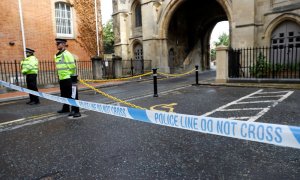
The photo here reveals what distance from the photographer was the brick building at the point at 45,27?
13.5 meters

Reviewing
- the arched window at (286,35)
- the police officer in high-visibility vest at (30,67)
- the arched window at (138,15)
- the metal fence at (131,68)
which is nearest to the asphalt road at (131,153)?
the police officer in high-visibility vest at (30,67)

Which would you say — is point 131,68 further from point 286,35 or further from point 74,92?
point 74,92

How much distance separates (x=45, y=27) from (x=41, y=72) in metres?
3.24

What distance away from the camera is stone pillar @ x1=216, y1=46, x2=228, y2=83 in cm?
1201

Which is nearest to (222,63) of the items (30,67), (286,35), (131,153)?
(286,35)

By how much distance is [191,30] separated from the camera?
2611 cm

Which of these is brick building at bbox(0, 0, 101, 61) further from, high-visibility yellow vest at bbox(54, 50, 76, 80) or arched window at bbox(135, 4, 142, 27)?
high-visibility yellow vest at bbox(54, 50, 76, 80)

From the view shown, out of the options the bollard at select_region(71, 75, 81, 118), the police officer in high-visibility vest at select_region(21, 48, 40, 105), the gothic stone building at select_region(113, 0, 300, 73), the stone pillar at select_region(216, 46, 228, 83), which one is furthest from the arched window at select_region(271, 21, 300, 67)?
the police officer in high-visibility vest at select_region(21, 48, 40, 105)

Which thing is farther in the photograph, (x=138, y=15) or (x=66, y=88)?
(x=138, y=15)

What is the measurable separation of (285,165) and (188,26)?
24546mm

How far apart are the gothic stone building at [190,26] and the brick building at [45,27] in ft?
20.4

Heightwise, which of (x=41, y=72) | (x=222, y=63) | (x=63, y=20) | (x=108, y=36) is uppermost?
(x=108, y=36)

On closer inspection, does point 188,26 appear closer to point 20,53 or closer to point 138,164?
point 20,53

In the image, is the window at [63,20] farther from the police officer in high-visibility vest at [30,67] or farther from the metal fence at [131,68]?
the police officer in high-visibility vest at [30,67]
